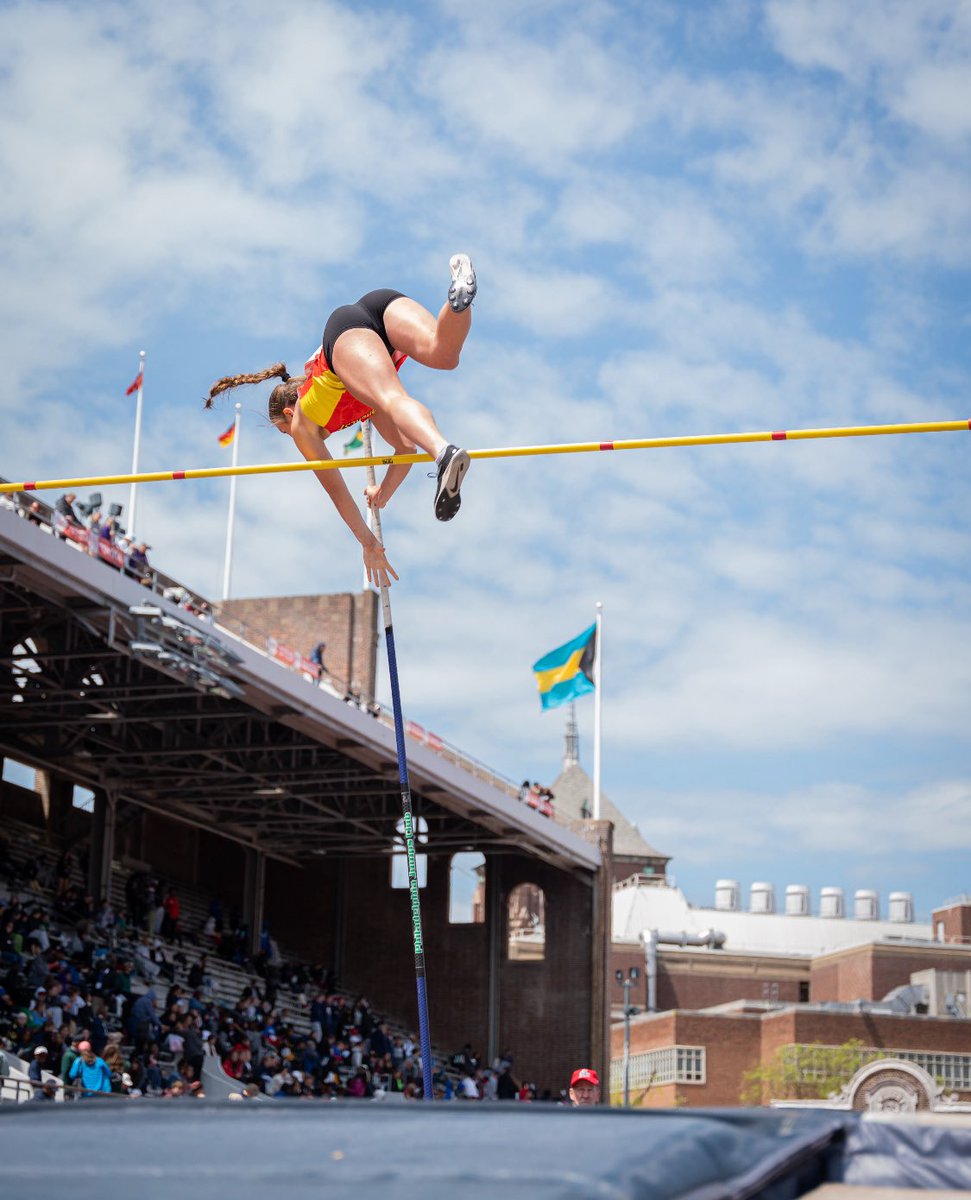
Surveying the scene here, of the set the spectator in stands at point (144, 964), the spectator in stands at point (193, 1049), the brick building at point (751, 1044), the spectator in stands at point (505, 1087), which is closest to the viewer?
the spectator in stands at point (193, 1049)

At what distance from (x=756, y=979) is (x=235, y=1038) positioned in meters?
37.1

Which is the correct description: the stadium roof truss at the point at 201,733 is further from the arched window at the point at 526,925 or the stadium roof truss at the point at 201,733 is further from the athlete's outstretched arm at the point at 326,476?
the arched window at the point at 526,925

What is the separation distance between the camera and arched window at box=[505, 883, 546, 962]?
5581 cm

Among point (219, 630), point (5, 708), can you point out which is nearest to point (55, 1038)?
point (219, 630)

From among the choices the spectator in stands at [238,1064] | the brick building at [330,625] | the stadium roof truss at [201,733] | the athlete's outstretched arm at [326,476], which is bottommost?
the spectator in stands at [238,1064]

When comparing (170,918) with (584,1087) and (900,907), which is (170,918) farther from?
(900,907)

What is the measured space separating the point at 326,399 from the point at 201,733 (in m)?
20.9

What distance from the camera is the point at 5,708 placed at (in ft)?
86.7

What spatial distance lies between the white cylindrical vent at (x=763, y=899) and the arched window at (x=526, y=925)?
9.09 m

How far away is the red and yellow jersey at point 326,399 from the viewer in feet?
26.8

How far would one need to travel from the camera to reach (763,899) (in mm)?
69750

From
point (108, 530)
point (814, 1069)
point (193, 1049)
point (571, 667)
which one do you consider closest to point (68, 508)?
point (108, 530)

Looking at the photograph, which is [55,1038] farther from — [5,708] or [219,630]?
[5,708]

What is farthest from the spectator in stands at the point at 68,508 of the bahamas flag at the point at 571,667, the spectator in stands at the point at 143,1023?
the bahamas flag at the point at 571,667
